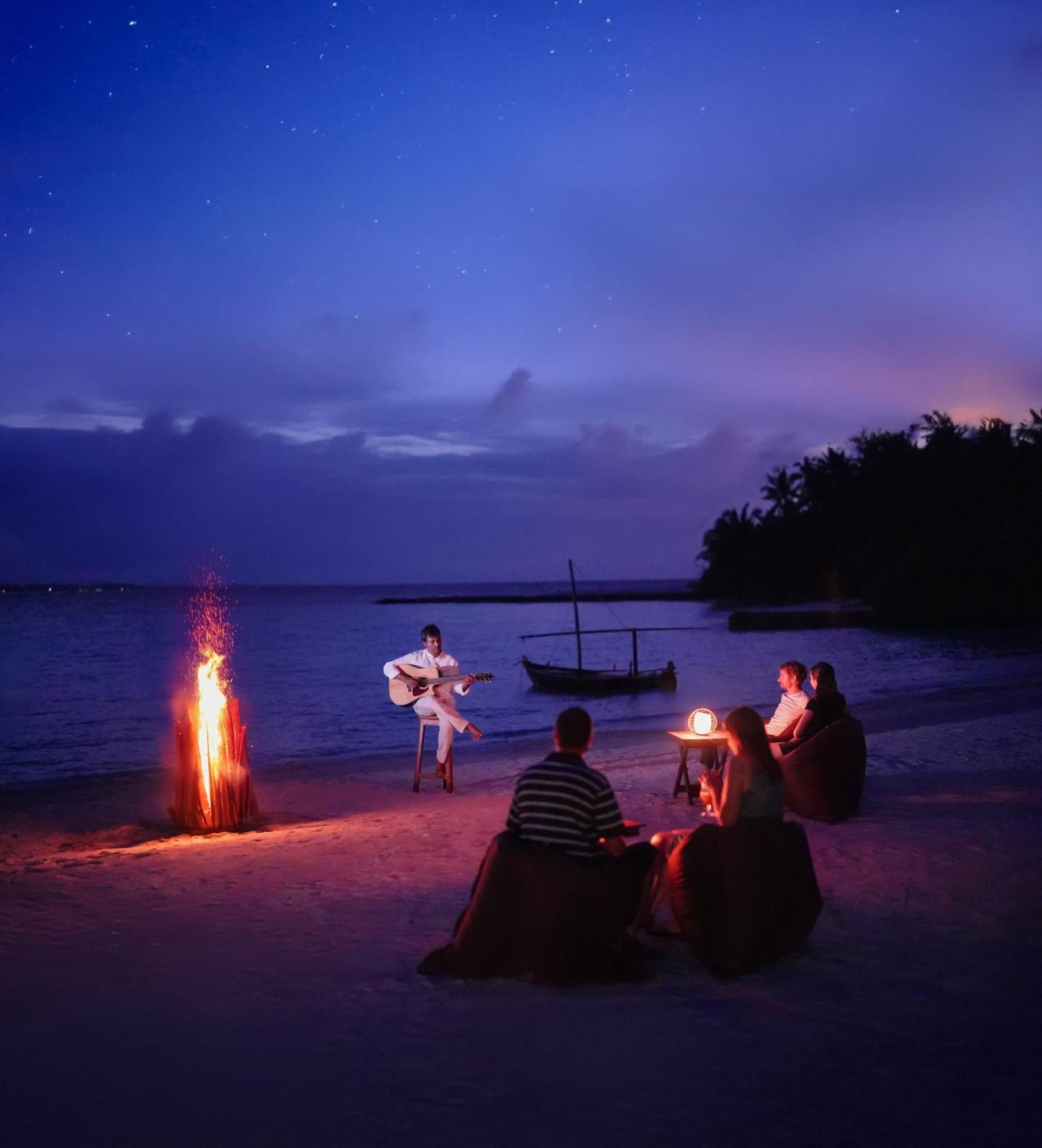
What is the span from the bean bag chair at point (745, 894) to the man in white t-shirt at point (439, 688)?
5.34 meters

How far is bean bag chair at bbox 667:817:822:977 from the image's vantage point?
5016 millimetres

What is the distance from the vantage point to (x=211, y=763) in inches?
369

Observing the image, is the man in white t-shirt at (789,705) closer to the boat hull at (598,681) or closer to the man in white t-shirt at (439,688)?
the man in white t-shirt at (439,688)

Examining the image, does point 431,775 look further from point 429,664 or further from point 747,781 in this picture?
point 747,781

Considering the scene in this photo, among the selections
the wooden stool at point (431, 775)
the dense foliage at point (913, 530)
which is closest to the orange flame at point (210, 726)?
the wooden stool at point (431, 775)

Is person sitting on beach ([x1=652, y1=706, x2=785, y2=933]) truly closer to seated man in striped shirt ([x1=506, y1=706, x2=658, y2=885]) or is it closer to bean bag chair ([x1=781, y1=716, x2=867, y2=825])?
seated man in striped shirt ([x1=506, y1=706, x2=658, y2=885])

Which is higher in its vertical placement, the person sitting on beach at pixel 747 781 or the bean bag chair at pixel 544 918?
the person sitting on beach at pixel 747 781

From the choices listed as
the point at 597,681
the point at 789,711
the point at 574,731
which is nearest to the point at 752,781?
the point at 574,731

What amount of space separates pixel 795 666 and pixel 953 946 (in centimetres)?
377

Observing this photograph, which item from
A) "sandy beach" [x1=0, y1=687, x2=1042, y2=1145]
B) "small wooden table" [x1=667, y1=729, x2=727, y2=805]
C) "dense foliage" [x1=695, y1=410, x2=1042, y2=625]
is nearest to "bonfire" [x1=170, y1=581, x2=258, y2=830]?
"sandy beach" [x1=0, y1=687, x2=1042, y2=1145]

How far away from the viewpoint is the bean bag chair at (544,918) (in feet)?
15.3

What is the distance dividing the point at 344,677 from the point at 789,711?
106ft

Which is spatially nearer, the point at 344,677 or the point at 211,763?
the point at 211,763

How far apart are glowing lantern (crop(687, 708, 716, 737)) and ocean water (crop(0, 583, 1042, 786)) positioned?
974 centimetres
